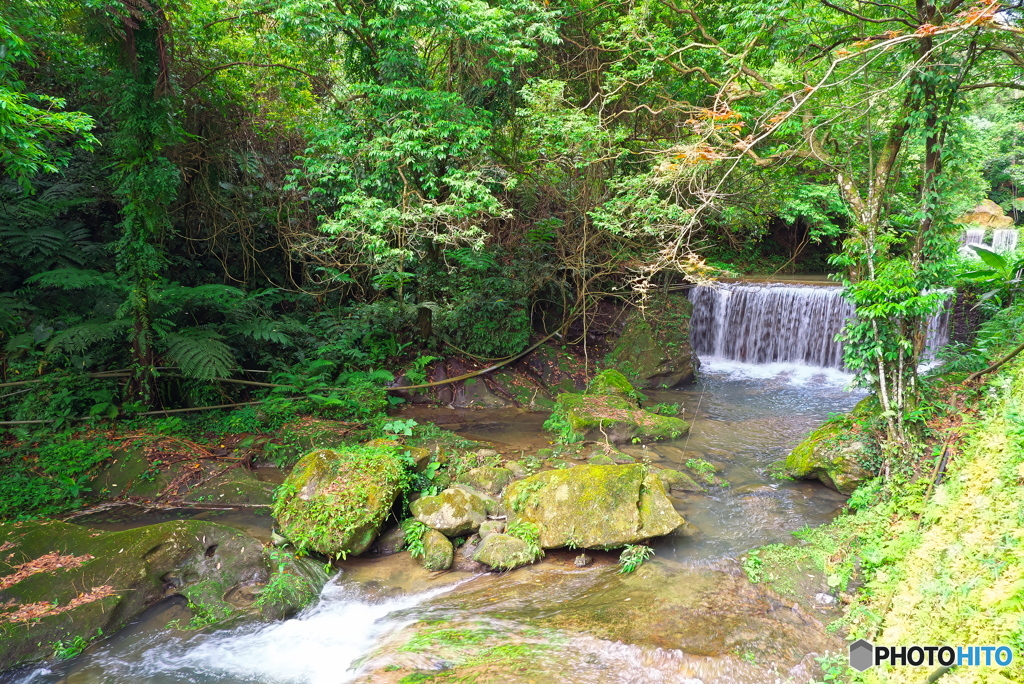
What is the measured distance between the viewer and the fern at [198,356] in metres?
7.24

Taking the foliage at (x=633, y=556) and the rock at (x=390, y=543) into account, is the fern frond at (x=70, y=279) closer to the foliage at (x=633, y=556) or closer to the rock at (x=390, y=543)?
the rock at (x=390, y=543)

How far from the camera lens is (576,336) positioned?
1278 centimetres

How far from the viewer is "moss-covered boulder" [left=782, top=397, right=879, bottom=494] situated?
638 cm

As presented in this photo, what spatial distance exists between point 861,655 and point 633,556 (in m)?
2.04

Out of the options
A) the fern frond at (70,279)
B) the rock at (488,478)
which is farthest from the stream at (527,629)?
the fern frond at (70,279)

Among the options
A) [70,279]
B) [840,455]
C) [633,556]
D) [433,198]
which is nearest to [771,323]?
[840,455]

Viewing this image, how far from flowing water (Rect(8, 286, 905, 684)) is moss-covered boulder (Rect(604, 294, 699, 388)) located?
185 inches

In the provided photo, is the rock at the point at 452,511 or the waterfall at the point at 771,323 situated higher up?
the waterfall at the point at 771,323

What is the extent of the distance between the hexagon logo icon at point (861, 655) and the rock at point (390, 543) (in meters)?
4.24

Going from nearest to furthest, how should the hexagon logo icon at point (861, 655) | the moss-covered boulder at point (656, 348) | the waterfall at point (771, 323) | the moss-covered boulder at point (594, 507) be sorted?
the hexagon logo icon at point (861, 655)
the moss-covered boulder at point (594, 507)
the moss-covered boulder at point (656, 348)
the waterfall at point (771, 323)

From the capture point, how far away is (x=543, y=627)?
4602 millimetres

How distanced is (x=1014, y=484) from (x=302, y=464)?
660cm

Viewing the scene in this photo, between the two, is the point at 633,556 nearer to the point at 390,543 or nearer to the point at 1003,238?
the point at 390,543

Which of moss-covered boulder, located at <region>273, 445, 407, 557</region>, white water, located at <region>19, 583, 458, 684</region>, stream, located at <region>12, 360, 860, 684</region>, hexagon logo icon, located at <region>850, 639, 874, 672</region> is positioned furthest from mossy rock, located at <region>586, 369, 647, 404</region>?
hexagon logo icon, located at <region>850, 639, 874, 672</region>
